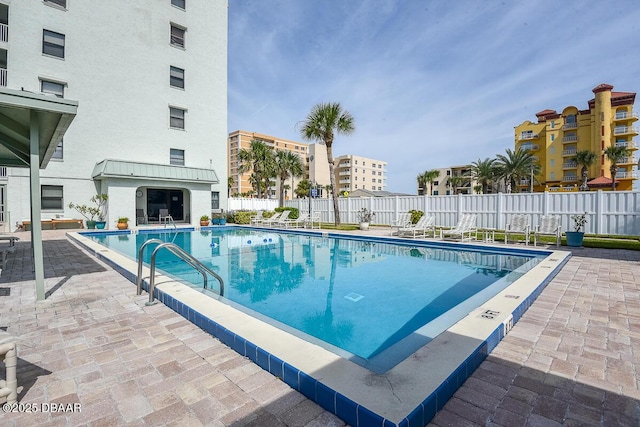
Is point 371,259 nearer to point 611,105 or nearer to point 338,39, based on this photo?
point 338,39

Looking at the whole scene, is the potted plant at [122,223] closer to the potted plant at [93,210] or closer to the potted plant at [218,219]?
the potted plant at [93,210]

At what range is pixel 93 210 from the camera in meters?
18.5

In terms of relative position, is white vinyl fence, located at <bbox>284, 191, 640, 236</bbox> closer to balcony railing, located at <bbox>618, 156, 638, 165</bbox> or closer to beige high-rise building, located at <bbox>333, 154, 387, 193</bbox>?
balcony railing, located at <bbox>618, 156, 638, 165</bbox>

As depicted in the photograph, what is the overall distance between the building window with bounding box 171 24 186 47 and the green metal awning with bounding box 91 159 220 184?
350 inches

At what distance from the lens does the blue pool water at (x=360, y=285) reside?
4.28 meters

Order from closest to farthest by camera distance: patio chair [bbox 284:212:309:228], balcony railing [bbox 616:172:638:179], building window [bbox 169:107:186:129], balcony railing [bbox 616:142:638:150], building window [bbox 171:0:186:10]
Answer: patio chair [bbox 284:212:309:228]
building window [bbox 169:107:186:129]
building window [bbox 171:0:186:10]
balcony railing [bbox 616:142:638:150]
balcony railing [bbox 616:172:638:179]

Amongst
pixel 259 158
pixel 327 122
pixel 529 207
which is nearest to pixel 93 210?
pixel 327 122

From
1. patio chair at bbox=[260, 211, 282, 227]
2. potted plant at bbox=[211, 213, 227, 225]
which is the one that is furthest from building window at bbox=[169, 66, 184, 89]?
patio chair at bbox=[260, 211, 282, 227]

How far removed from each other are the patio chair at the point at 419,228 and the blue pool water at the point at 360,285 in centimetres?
181

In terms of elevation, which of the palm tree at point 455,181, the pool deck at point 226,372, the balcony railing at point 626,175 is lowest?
the pool deck at point 226,372

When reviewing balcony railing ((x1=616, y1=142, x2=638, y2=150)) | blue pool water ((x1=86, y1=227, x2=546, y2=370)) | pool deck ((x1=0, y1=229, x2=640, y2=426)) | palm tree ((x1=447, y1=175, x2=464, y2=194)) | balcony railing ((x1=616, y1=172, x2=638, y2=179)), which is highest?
balcony railing ((x1=616, y1=142, x2=638, y2=150))

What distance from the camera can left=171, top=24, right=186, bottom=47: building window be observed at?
22000 mm

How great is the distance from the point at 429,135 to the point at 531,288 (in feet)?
74.6

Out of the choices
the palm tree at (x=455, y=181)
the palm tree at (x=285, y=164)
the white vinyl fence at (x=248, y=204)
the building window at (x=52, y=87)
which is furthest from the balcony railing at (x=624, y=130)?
the building window at (x=52, y=87)
